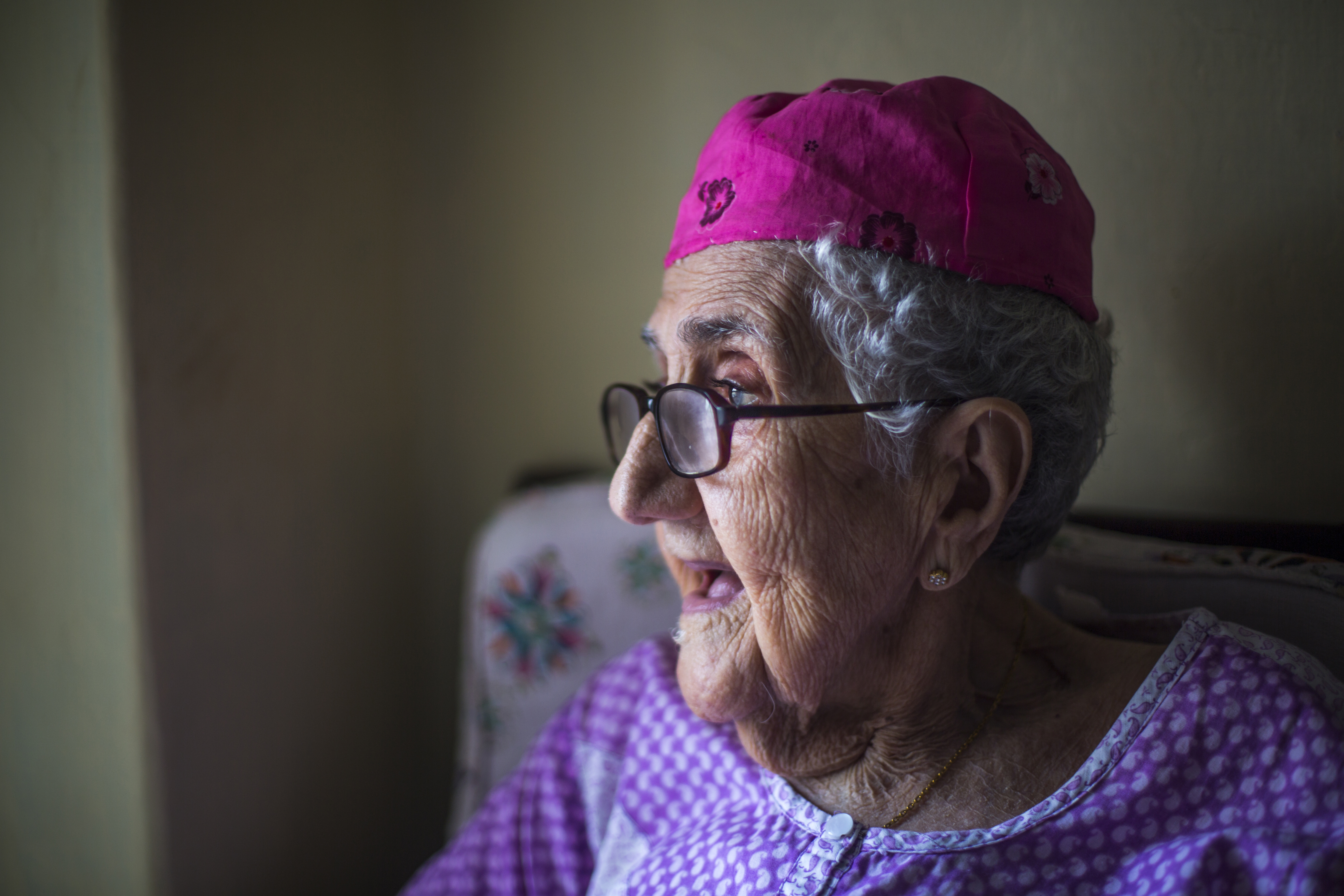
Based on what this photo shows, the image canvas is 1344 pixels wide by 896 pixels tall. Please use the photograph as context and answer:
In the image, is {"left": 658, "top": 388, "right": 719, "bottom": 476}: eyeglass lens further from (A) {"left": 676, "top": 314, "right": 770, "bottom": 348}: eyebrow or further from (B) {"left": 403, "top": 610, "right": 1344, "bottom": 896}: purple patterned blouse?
(B) {"left": 403, "top": 610, "right": 1344, "bottom": 896}: purple patterned blouse

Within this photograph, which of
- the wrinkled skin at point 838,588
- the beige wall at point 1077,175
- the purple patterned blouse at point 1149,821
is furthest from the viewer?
the beige wall at point 1077,175

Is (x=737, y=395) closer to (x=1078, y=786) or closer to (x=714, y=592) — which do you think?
(x=714, y=592)

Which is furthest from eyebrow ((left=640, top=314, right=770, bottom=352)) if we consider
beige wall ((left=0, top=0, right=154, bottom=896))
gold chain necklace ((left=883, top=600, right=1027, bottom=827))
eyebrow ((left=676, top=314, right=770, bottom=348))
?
beige wall ((left=0, top=0, right=154, bottom=896))

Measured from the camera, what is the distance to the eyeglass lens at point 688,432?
830 millimetres

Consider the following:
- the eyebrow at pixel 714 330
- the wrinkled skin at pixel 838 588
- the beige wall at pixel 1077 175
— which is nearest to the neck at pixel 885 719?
the wrinkled skin at pixel 838 588

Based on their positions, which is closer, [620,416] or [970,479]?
[970,479]

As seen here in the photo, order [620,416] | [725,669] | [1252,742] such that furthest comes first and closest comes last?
1. [620,416]
2. [725,669]
3. [1252,742]

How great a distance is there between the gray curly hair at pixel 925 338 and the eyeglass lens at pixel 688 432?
0.50ft

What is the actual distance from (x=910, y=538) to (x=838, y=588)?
0.10m

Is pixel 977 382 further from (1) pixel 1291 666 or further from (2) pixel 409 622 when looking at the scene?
(2) pixel 409 622

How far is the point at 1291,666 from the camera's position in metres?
0.78

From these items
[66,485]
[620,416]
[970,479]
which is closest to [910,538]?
[970,479]

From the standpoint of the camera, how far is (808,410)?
792 millimetres

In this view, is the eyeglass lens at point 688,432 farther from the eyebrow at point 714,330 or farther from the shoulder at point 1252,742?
the shoulder at point 1252,742
